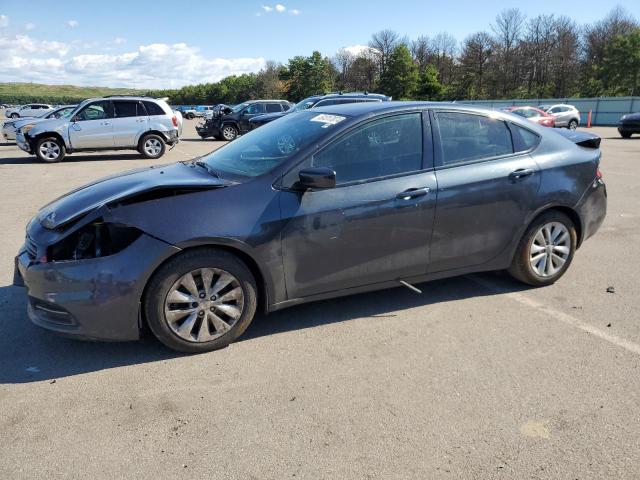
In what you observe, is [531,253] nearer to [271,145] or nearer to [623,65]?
[271,145]

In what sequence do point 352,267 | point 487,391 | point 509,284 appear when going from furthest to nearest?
1. point 509,284
2. point 352,267
3. point 487,391

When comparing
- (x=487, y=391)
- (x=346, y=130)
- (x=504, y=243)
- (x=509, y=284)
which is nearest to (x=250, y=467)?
(x=487, y=391)

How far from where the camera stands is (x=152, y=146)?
611 inches

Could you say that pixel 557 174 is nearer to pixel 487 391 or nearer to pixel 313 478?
pixel 487 391

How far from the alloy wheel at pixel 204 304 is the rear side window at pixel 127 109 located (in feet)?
43.3

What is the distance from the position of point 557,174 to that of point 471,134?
905 millimetres

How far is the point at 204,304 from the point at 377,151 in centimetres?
173

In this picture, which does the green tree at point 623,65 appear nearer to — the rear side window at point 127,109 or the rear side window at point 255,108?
the rear side window at point 255,108

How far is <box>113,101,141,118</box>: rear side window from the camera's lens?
14.9 m

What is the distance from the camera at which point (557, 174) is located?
14.8 feet

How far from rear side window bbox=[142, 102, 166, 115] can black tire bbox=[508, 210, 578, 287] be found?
13294mm

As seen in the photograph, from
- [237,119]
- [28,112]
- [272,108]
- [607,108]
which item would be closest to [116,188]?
[237,119]

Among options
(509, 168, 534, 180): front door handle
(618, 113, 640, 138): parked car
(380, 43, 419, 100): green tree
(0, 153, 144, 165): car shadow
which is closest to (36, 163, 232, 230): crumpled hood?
(509, 168, 534, 180): front door handle

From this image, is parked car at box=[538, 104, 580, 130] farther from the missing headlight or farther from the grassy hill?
the grassy hill
